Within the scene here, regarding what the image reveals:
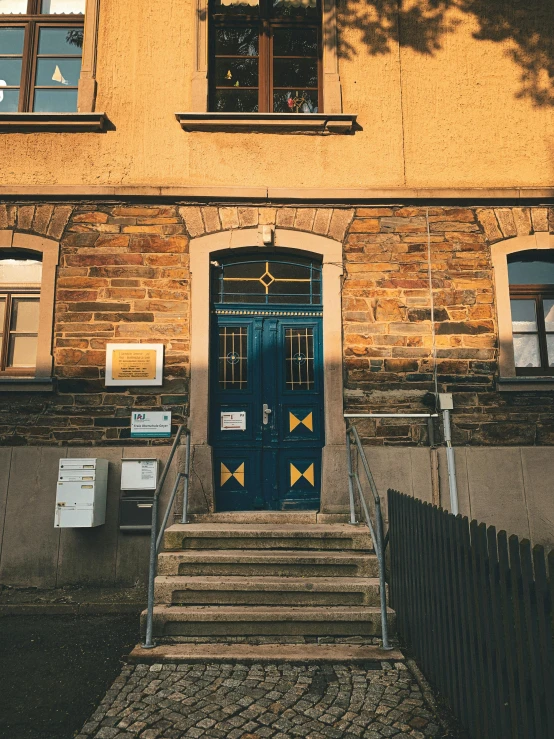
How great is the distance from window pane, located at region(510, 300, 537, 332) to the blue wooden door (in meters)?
2.25

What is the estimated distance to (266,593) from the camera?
14.6 ft

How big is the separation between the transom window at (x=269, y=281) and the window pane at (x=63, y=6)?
3.68 metres

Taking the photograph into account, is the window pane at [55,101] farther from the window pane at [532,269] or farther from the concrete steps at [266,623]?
the concrete steps at [266,623]

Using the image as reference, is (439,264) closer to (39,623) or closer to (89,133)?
(89,133)

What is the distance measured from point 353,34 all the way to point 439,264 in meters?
2.97

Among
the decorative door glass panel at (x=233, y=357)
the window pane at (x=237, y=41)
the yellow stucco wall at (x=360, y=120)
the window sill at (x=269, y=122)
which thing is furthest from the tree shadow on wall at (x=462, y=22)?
the decorative door glass panel at (x=233, y=357)

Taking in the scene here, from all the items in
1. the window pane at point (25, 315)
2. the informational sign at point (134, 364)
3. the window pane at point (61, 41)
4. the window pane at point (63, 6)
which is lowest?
the informational sign at point (134, 364)

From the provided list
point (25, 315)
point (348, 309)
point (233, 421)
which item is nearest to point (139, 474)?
point (233, 421)

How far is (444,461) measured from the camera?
5.76m

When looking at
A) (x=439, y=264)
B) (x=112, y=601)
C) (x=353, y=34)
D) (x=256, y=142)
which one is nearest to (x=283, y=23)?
(x=353, y=34)

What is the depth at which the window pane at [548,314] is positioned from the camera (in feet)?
20.5

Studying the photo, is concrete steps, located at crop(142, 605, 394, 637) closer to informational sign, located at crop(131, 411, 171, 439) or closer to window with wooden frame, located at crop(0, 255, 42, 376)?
informational sign, located at crop(131, 411, 171, 439)

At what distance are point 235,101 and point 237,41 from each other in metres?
0.82

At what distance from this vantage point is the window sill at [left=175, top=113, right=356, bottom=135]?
A: 6.20 metres
